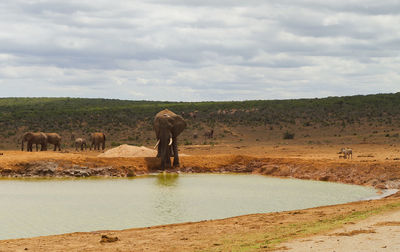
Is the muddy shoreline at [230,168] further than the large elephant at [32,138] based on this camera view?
No

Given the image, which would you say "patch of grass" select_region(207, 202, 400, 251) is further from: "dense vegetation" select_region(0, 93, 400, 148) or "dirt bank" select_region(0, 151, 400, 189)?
"dense vegetation" select_region(0, 93, 400, 148)

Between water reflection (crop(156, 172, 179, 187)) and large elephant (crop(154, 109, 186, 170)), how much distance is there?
141cm

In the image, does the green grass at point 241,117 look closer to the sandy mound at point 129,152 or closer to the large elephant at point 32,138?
the large elephant at point 32,138

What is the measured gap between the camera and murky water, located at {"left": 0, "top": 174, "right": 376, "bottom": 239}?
17.0 m

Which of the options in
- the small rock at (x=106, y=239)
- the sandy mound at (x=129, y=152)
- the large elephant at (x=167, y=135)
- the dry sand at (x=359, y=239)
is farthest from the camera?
the sandy mound at (x=129, y=152)

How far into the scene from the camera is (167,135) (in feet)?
110

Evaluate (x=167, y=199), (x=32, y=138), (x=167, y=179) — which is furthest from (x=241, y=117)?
(x=167, y=199)

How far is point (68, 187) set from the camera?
25531 mm

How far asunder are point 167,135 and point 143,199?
12233 millimetres

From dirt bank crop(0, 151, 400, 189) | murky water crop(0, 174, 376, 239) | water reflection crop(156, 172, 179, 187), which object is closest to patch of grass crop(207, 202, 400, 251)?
murky water crop(0, 174, 376, 239)

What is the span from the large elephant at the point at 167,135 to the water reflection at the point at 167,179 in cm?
141

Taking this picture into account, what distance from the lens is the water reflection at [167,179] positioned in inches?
1073

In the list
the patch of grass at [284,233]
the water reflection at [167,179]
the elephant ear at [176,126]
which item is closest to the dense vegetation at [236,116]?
the elephant ear at [176,126]

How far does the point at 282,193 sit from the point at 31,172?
1486cm
